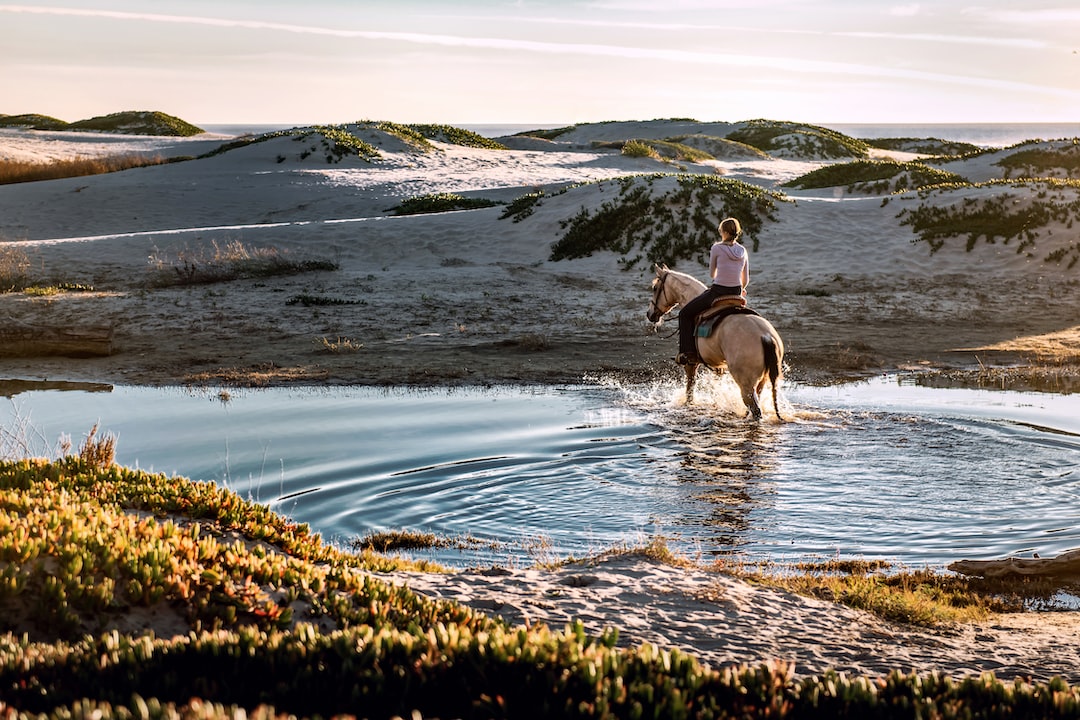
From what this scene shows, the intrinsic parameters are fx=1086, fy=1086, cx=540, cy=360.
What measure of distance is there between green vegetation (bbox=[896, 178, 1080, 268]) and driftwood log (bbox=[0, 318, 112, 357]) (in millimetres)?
21272

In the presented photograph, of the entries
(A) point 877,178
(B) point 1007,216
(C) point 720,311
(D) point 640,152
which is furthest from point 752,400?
(D) point 640,152

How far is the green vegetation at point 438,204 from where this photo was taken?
132 ft

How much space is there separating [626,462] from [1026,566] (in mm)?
4999

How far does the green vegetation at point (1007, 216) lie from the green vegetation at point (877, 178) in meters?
4.31

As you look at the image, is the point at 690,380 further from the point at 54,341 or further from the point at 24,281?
the point at 24,281

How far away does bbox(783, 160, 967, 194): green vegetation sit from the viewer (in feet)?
128

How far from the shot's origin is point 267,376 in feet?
60.9

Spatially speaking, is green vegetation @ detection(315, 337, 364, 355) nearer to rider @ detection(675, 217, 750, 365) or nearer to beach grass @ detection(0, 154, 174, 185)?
rider @ detection(675, 217, 750, 365)

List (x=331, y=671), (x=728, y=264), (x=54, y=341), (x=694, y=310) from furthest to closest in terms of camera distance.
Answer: (x=54, y=341) < (x=694, y=310) < (x=728, y=264) < (x=331, y=671)

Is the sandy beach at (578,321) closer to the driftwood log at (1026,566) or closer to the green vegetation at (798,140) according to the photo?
the driftwood log at (1026,566)

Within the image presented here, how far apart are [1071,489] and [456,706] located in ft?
30.5

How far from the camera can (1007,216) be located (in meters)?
30.7

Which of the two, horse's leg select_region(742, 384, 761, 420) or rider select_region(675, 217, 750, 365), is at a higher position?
rider select_region(675, 217, 750, 365)

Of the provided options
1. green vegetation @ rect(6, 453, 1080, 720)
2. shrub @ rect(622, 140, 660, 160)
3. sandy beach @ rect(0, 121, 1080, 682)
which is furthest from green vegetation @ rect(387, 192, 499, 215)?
green vegetation @ rect(6, 453, 1080, 720)
